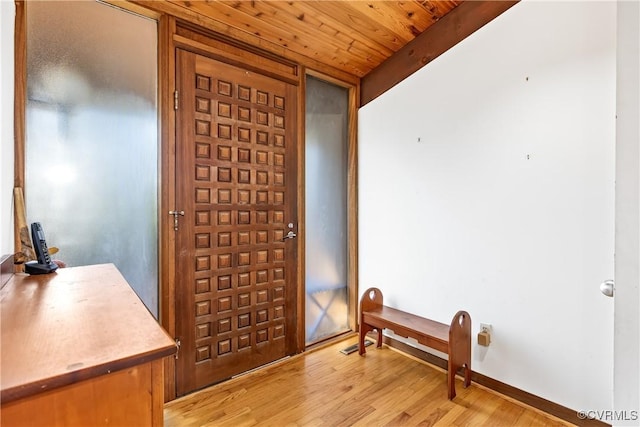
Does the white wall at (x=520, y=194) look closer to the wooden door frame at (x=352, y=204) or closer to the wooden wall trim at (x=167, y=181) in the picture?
the wooden door frame at (x=352, y=204)

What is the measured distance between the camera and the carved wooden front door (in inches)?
76.8

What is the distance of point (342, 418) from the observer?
1741mm

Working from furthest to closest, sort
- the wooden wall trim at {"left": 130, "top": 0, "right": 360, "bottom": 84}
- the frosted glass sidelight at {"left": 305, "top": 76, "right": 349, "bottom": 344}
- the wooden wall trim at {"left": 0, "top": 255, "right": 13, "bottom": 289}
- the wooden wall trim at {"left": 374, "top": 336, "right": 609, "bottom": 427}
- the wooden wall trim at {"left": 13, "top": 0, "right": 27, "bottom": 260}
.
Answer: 1. the frosted glass sidelight at {"left": 305, "top": 76, "right": 349, "bottom": 344}
2. the wooden wall trim at {"left": 130, "top": 0, "right": 360, "bottom": 84}
3. the wooden wall trim at {"left": 374, "top": 336, "right": 609, "bottom": 427}
4. the wooden wall trim at {"left": 13, "top": 0, "right": 27, "bottom": 260}
5. the wooden wall trim at {"left": 0, "top": 255, "right": 13, "bottom": 289}

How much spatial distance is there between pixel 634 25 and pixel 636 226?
40 centimetres

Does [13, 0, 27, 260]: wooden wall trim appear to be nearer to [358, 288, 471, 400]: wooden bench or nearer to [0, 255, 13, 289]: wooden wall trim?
[0, 255, 13, 289]: wooden wall trim

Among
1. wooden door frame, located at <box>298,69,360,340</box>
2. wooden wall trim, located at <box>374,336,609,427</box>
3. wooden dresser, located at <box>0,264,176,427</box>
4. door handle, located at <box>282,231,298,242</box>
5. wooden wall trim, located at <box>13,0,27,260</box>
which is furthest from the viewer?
wooden door frame, located at <box>298,69,360,340</box>

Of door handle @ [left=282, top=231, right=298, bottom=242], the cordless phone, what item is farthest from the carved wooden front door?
the cordless phone

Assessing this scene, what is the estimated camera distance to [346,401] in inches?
74.6

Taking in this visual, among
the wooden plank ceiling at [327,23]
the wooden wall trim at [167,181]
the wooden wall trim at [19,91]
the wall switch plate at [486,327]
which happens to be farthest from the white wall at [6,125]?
the wall switch plate at [486,327]

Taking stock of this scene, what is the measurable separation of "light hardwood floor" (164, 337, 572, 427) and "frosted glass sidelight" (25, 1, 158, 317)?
68 centimetres

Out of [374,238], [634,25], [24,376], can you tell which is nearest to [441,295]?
[374,238]

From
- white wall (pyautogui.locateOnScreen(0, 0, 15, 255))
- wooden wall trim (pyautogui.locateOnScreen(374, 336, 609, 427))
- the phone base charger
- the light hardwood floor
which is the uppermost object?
white wall (pyautogui.locateOnScreen(0, 0, 15, 255))

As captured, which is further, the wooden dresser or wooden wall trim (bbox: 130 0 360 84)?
wooden wall trim (bbox: 130 0 360 84)

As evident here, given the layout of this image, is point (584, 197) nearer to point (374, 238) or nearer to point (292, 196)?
point (374, 238)
